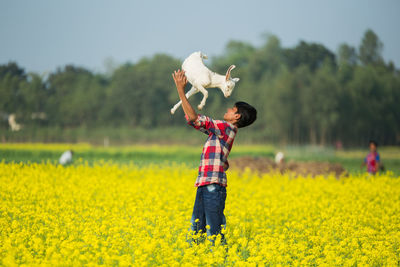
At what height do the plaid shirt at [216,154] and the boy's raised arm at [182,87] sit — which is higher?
the boy's raised arm at [182,87]

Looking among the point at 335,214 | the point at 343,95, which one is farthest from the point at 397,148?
the point at 335,214

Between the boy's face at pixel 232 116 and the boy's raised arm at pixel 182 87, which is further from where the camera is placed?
the boy's face at pixel 232 116

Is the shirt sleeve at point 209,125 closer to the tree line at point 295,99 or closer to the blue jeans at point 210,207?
the blue jeans at point 210,207

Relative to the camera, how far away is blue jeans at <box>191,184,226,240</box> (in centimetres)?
561

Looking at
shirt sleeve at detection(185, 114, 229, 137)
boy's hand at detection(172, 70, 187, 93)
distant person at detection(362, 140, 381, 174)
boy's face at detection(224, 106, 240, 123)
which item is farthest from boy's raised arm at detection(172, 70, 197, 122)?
distant person at detection(362, 140, 381, 174)

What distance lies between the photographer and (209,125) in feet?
17.7

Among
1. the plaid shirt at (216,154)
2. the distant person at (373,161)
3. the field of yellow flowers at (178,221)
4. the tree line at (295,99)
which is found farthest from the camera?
the tree line at (295,99)

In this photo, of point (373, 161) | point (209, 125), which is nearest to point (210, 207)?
point (209, 125)

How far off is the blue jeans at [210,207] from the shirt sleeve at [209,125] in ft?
2.16

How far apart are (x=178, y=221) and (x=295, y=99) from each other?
41367mm

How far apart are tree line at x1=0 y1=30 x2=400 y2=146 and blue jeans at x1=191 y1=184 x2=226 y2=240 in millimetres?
23839

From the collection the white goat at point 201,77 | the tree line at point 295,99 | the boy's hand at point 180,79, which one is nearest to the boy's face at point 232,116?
the white goat at point 201,77

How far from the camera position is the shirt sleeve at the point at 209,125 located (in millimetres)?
5280

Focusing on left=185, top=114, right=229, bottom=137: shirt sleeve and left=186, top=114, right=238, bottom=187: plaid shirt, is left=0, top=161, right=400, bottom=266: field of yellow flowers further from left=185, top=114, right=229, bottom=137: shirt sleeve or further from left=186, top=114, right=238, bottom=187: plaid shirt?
left=185, top=114, right=229, bottom=137: shirt sleeve
